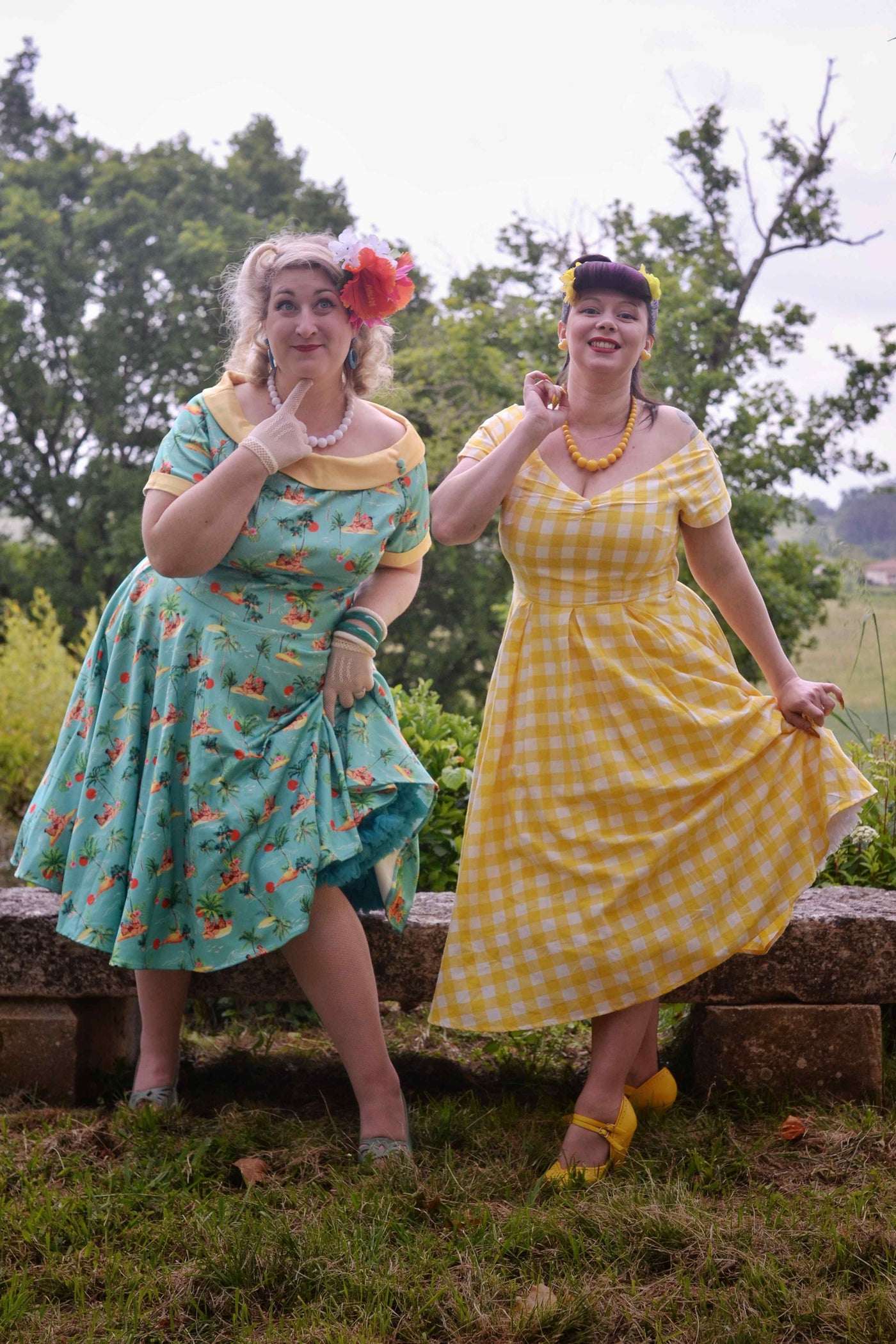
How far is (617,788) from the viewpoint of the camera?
2.55 metres

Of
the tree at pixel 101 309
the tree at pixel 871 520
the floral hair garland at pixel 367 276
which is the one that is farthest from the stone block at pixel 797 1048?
the tree at pixel 101 309

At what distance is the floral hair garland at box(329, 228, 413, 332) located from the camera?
253 cm

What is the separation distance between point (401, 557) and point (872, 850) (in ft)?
5.70

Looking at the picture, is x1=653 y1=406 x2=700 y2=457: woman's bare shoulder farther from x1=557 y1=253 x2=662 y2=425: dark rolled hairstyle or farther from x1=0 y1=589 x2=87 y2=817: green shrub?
x1=0 y1=589 x2=87 y2=817: green shrub

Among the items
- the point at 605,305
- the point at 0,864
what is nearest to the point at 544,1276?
the point at 605,305

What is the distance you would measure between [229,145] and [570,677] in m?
18.3

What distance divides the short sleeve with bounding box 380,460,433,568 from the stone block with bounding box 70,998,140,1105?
1307 millimetres

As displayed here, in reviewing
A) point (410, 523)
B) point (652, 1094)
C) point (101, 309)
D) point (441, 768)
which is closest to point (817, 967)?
point (652, 1094)

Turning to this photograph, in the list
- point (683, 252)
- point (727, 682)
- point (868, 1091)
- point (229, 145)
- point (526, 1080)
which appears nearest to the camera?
point (727, 682)

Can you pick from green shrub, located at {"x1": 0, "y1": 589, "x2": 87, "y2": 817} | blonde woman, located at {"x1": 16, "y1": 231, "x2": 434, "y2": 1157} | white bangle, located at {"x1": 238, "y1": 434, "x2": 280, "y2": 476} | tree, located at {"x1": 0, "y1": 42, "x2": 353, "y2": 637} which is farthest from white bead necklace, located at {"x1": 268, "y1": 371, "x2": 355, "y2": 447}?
tree, located at {"x1": 0, "y1": 42, "x2": 353, "y2": 637}

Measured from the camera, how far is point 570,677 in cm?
260

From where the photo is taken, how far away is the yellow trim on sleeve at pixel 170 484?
2.50m

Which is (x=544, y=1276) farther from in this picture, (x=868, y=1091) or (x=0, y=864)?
(x=0, y=864)

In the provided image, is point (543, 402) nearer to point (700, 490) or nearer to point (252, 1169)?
point (700, 490)
